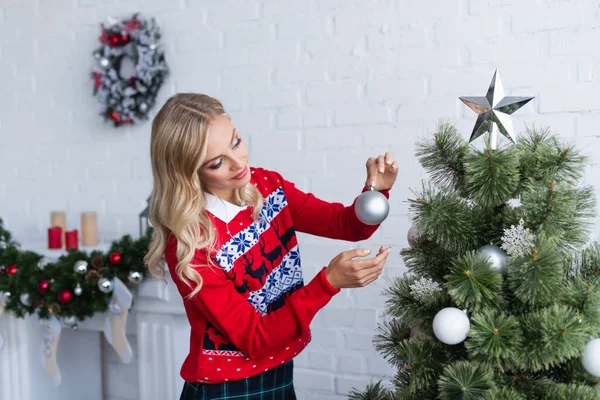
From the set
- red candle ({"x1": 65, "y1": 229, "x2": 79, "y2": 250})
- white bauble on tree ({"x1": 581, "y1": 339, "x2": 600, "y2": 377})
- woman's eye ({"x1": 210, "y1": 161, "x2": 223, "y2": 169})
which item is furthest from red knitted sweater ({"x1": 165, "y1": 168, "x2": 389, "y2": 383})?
red candle ({"x1": 65, "y1": 229, "x2": 79, "y2": 250})

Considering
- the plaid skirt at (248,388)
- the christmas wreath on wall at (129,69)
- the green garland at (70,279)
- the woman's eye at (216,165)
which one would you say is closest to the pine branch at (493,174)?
the woman's eye at (216,165)

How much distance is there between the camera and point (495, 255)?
0.99 meters

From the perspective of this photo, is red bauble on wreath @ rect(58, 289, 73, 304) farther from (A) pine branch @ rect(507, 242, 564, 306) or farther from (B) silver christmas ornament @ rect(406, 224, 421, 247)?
(A) pine branch @ rect(507, 242, 564, 306)

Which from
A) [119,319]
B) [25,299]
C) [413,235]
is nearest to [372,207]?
[413,235]

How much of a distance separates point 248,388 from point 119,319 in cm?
89

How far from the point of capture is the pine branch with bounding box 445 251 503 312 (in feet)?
3.16

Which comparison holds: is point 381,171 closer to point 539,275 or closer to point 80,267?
point 539,275

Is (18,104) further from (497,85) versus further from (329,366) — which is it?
(497,85)

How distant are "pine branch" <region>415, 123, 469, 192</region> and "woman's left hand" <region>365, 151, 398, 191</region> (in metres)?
0.14

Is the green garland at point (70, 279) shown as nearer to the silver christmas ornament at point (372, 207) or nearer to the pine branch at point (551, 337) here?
the silver christmas ornament at point (372, 207)

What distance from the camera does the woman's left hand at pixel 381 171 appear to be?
1.25m

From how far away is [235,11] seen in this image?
7.09ft

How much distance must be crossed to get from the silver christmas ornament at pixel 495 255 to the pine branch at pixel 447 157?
0.12 metres

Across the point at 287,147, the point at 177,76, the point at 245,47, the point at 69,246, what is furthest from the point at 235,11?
the point at 69,246
